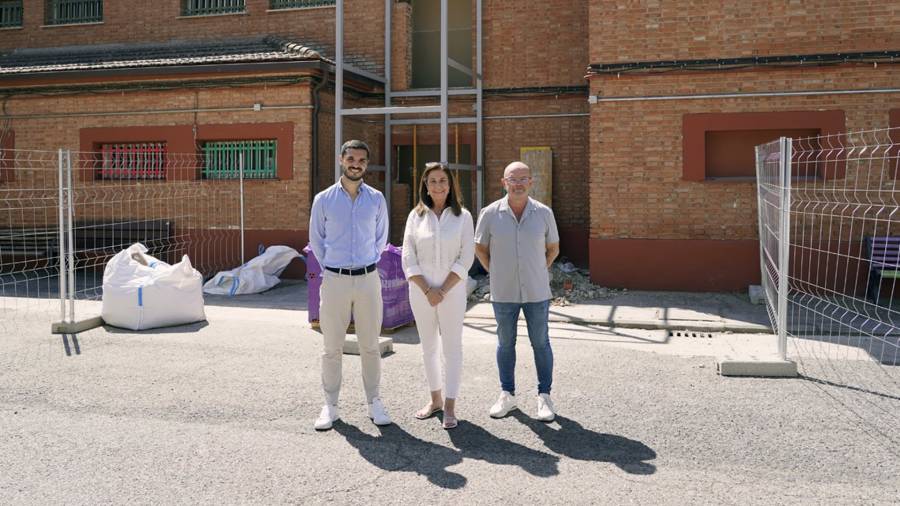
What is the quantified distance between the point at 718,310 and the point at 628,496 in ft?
21.4

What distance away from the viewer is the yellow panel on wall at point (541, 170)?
13508mm

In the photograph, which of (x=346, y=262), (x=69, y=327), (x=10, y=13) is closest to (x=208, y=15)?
(x=10, y=13)

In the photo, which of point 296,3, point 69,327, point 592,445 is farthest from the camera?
point 296,3

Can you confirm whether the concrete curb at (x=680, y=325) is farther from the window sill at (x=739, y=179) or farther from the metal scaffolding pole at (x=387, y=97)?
the metal scaffolding pole at (x=387, y=97)

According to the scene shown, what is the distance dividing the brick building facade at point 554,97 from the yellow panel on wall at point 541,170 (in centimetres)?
26

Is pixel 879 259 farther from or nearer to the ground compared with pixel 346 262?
nearer to the ground

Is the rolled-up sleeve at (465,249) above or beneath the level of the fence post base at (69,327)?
above

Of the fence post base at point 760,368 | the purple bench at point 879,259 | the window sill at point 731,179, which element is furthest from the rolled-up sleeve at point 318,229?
the purple bench at point 879,259

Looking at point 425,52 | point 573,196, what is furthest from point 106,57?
point 573,196

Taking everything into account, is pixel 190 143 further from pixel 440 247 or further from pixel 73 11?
pixel 440 247

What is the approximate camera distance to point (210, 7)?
15992mm

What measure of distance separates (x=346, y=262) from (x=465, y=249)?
78 cm

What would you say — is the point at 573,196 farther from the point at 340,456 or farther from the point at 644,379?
the point at 340,456

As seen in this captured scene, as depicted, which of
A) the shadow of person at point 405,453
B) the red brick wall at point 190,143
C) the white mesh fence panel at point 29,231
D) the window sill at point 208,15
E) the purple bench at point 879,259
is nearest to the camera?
the shadow of person at point 405,453
